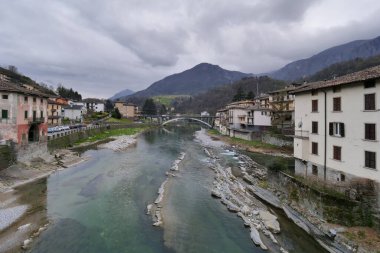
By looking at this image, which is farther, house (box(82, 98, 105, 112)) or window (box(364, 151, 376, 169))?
house (box(82, 98, 105, 112))


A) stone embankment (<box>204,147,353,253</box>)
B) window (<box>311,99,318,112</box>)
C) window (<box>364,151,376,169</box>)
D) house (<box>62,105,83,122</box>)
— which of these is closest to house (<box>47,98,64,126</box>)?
house (<box>62,105,83,122</box>)

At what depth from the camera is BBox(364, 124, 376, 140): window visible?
1848 centimetres

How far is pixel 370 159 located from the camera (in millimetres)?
18609

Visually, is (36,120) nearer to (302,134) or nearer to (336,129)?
(302,134)

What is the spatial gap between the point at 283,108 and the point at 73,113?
259ft

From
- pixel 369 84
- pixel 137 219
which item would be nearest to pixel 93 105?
pixel 137 219

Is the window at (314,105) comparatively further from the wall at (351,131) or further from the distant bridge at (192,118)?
the distant bridge at (192,118)

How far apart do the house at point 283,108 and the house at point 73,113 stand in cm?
7325

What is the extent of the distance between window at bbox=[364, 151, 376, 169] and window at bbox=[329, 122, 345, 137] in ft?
8.87

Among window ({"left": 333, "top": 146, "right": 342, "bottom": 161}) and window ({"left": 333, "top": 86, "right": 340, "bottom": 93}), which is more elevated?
window ({"left": 333, "top": 86, "right": 340, "bottom": 93})

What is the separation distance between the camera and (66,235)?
17672 mm

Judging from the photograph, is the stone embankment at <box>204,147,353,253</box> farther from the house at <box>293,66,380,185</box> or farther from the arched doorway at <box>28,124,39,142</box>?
the arched doorway at <box>28,124,39,142</box>

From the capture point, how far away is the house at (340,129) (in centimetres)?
1867

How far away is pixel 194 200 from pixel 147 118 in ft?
480
